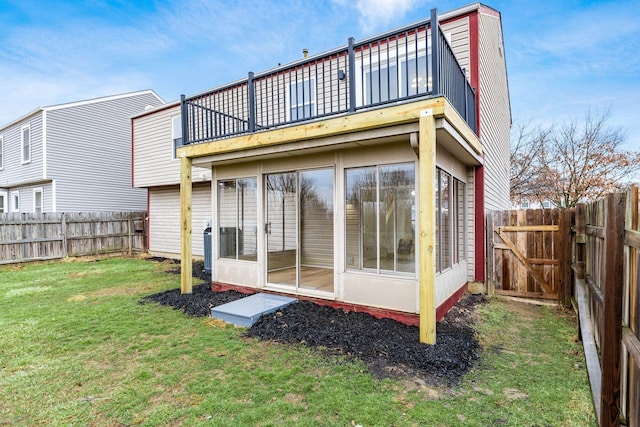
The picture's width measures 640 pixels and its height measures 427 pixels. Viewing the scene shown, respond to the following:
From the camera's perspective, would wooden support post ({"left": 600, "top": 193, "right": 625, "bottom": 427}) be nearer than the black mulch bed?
Yes

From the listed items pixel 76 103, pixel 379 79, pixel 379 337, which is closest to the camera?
pixel 379 79

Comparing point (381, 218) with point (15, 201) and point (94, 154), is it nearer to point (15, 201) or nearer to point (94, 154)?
point (94, 154)

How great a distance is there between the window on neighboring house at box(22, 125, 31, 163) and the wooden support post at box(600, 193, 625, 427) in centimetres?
1777

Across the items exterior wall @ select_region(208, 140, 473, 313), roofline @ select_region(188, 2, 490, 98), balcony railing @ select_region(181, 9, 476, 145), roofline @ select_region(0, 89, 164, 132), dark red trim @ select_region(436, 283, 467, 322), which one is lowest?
dark red trim @ select_region(436, 283, 467, 322)

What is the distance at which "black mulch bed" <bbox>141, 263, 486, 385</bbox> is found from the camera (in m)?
3.39

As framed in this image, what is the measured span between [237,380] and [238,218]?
354 centimetres

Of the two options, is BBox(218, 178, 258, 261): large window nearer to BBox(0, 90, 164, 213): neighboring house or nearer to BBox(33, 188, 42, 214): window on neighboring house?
BBox(0, 90, 164, 213): neighboring house

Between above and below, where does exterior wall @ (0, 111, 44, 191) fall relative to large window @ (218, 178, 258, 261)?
above

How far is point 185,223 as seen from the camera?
607 cm

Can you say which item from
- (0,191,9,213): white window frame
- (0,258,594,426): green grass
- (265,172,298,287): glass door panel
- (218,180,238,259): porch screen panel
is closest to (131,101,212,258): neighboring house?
(218,180,238,259): porch screen panel

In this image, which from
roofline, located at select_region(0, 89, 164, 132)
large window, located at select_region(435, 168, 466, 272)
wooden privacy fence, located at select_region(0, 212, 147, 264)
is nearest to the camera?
large window, located at select_region(435, 168, 466, 272)

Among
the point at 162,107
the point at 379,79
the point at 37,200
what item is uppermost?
the point at 162,107

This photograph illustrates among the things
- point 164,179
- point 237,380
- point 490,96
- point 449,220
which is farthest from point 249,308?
point 164,179

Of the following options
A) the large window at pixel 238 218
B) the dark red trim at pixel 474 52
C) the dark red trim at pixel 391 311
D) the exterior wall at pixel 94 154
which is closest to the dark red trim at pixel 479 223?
the dark red trim at pixel 391 311
